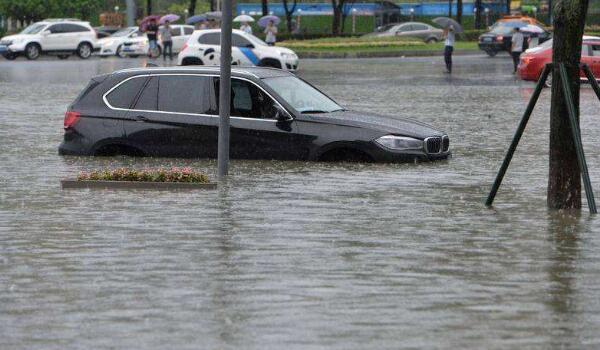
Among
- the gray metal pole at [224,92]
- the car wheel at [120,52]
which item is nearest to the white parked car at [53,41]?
the car wheel at [120,52]

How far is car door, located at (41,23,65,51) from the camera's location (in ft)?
197

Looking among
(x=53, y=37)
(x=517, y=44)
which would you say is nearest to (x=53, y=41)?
(x=53, y=37)

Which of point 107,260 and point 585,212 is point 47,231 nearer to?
point 107,260

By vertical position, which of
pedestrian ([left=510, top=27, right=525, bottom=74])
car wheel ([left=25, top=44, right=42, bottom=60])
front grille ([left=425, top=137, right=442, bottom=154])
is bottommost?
car wheel ([left=25, top=44, right=42, bottom=60])

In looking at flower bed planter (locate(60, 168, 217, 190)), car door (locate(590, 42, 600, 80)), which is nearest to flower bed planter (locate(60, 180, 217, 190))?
flower bed planter (locate(60, 168, 217, 190))

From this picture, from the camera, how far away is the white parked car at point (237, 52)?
4328 cm

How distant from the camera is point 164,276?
9.50 metres

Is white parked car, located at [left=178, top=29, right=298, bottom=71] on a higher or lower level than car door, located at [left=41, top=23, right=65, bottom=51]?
higher

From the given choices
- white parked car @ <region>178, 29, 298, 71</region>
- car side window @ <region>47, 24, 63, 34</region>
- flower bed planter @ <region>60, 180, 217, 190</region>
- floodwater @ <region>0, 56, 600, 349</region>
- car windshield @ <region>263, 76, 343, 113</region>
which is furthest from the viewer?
car side window @ <region>47, 24, 63, 34</region>

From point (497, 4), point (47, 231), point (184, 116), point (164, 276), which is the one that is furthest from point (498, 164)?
point (497, 4)

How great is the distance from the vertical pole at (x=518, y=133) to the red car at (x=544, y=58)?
79.8ft

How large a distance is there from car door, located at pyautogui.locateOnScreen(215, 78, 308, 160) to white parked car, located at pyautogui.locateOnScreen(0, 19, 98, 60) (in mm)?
43537

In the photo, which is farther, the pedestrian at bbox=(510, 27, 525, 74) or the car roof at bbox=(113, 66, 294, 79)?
the pedestrian at bbox=(510, 27, 525, 74)

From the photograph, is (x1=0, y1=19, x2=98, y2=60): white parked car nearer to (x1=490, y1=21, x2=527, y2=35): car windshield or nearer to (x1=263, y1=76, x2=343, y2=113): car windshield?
(x1=490, y1=21, x2=527, y2=35): car windshield
